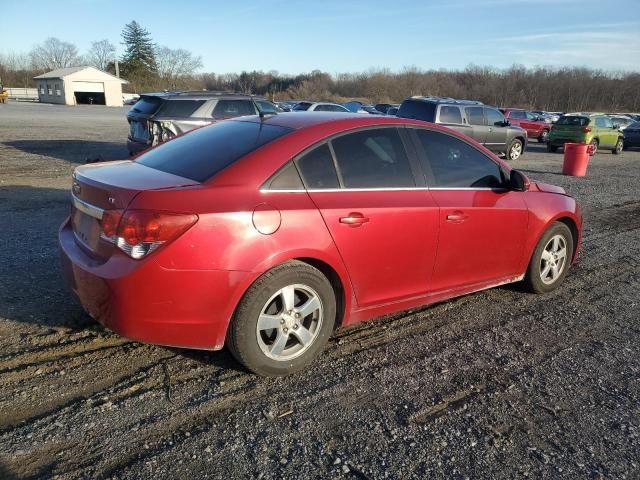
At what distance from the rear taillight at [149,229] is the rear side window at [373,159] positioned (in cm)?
119

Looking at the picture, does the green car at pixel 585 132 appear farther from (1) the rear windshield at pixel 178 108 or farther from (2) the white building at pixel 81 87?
(2) the white building at pixel 81 87

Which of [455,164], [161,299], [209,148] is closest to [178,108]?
[209,148]

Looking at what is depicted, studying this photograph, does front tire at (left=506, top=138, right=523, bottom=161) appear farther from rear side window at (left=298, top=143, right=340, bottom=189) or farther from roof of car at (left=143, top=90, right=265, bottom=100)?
rear side window at (left=298, top=143, right=340, bottom=189)

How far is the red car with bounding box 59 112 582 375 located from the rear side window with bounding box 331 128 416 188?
1 cm

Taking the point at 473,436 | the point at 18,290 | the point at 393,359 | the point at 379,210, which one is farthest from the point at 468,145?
the point at 18,290

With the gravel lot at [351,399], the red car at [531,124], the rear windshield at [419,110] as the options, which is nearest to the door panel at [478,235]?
the gravel lot at [351,399]

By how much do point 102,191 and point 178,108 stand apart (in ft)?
27.9

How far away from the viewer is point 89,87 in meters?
63.1

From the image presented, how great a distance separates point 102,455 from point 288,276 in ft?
4.48

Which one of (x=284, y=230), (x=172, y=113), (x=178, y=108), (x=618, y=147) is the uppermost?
(x=178, y=108)

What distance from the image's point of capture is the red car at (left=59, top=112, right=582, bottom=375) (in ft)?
9.53

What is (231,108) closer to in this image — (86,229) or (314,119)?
(314,119)

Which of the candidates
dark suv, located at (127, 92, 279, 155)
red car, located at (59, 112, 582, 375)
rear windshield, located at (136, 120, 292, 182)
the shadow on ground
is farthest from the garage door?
red car, located at (59, 112, 582, 375)

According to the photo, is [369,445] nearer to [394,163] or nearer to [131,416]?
[131,416]
